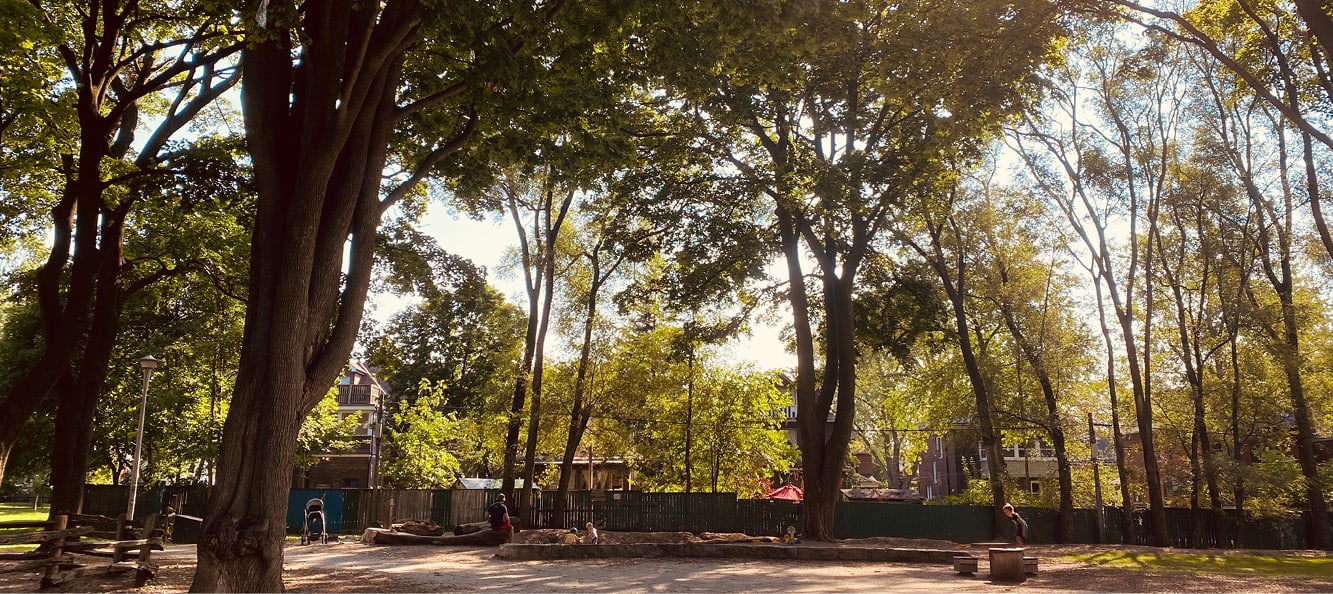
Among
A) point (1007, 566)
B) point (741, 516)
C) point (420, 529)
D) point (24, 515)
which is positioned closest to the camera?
point (1007, 566)

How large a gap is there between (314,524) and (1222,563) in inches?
959

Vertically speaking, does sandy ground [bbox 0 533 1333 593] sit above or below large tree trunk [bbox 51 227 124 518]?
below

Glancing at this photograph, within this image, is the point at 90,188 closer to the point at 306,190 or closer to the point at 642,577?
the point at 306,190

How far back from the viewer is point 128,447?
103 ft

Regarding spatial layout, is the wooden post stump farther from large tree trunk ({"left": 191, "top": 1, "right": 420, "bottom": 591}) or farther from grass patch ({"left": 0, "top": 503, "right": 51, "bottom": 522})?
grass patch ({"left": 0, "top": 503, "right": 51, "bottom": 522})

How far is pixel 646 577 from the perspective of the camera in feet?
44.7

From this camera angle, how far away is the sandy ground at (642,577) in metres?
11.8

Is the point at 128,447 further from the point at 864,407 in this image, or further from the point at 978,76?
the point at 864,407

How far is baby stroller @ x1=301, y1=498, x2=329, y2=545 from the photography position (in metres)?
21.4

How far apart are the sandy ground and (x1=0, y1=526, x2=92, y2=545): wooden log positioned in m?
0.54

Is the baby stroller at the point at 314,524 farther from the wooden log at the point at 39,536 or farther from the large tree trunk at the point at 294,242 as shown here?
the large tree trunk at the point at 294,242

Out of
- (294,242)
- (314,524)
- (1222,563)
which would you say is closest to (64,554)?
(294,242)

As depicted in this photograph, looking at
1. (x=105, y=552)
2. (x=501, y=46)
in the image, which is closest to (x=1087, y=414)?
(x=501, y=46)

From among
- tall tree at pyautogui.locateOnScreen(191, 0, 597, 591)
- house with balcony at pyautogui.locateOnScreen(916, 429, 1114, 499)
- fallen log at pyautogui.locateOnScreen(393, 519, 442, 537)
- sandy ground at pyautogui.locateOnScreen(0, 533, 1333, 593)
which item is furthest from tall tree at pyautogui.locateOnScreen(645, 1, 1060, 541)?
fallen log at pyautogui.locateOnScreen(393, 519, 442, 537)
